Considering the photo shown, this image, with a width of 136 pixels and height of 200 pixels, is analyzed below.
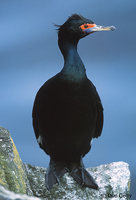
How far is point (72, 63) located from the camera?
143 inches

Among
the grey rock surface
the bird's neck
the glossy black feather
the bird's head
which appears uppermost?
the bird's head

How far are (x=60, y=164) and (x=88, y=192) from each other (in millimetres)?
449

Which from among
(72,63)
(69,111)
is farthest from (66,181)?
(72,63)

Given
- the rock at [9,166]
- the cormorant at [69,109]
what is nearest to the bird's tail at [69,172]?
the cormorant at [69,109]

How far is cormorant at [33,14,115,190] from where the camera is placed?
3.56 meters

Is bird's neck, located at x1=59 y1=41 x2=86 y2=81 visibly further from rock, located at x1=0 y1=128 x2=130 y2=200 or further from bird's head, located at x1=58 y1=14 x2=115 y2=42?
rock, located at x1=0 y1=128 x2=130 y2=200

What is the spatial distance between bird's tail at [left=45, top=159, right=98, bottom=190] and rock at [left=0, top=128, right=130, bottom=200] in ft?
0.14

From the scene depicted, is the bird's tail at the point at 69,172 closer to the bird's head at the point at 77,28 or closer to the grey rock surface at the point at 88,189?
the grey rock surface at the point at 88,189

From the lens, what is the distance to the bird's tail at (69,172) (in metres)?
3.71

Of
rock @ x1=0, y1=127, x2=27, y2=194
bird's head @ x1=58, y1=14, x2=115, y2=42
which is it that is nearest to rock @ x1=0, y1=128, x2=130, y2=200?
rock @ x1=0, y1=127, x2=27, y2=194

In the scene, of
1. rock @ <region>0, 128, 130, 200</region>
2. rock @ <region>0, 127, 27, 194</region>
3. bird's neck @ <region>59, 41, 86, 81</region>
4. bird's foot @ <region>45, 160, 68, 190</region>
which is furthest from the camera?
bird's foot @ <region>45, 160, 68, 190</region>

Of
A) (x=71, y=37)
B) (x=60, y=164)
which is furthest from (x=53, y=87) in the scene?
(x=60, y=164)

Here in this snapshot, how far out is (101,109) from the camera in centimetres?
400

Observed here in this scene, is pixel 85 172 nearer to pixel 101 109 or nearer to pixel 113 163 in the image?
pixel 113 163
